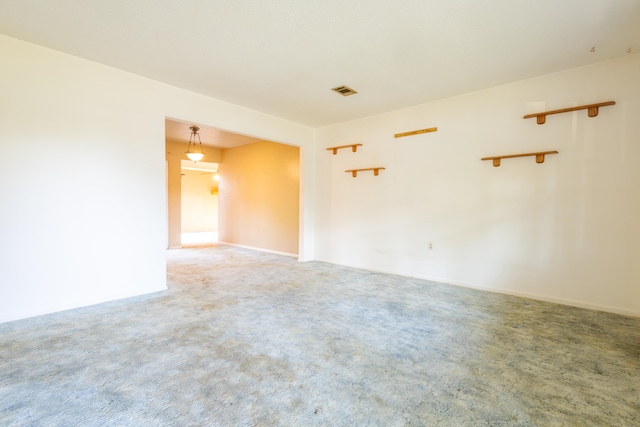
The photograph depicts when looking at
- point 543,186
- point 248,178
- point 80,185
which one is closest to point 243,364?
point 80,185

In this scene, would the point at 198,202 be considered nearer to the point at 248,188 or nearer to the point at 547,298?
the point at 248,188

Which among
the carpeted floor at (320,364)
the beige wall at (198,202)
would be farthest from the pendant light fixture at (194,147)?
the beige wall at (198,202)

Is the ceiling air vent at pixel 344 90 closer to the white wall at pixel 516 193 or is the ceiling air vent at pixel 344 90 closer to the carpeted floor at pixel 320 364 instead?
the white wall at pixel 516 193

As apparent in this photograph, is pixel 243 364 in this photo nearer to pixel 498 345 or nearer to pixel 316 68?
pixel 498 345

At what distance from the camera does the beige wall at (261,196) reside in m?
6.50

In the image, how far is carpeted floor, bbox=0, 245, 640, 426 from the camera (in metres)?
1.53

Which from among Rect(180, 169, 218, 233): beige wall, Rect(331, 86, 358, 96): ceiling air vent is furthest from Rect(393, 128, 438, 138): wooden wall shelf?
Rect(180, 169, 218, 233): beige wall

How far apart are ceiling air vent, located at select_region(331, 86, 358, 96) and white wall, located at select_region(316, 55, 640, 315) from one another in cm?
113

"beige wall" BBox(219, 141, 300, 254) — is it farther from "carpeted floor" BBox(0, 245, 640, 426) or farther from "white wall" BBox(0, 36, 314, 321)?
"carpeted floor" BBox(0, 245, 640, 426)

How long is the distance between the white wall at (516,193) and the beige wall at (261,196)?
1789 mm

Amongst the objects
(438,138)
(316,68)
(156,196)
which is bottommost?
(156,196)

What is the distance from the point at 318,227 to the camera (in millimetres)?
5883

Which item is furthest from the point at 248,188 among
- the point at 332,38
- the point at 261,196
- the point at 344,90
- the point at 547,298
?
the point at 547,298

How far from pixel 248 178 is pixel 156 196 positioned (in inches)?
155
